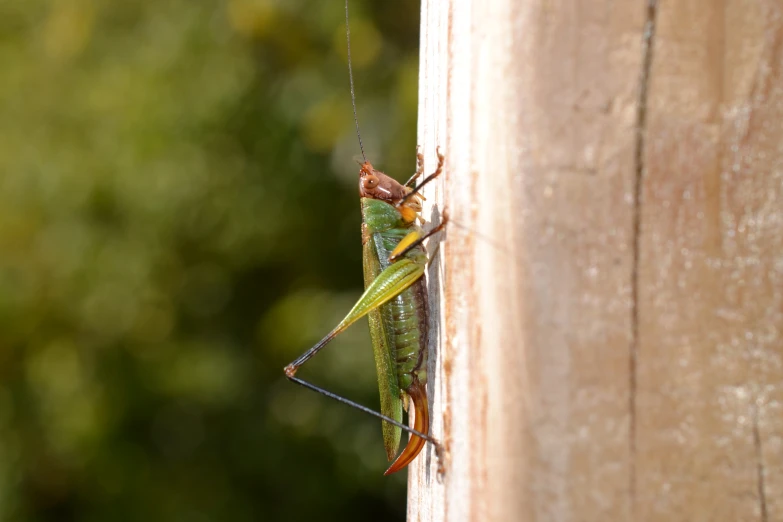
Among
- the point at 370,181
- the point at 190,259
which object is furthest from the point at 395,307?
the point at 190,259

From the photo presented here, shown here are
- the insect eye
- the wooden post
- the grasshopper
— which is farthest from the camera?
the insect eye

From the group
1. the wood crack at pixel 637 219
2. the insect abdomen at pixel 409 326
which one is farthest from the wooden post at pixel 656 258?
the insect abdomen at pixel 409 326

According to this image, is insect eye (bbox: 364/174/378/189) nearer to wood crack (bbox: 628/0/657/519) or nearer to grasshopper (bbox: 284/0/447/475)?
grasshopper (bbox: 284/0/447/475)

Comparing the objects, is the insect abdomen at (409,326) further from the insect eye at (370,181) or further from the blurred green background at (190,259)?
the blurred green background at (190,259)

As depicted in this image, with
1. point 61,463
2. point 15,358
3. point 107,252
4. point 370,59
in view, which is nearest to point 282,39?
point 370,59

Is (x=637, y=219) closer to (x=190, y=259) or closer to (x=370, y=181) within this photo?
(x=370, y=181)

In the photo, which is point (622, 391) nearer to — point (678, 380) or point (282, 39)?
point (678, 380)

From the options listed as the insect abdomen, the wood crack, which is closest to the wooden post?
the wood crack
